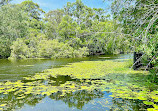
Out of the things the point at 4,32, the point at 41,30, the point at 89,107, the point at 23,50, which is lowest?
the point at 89,107

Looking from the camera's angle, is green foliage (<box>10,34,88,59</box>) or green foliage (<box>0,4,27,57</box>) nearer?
green foliage (<box>10,34,88,59</box>)

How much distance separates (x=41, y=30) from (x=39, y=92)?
3516cm

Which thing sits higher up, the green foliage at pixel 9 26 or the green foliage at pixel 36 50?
the green foliage at pixel 9 26

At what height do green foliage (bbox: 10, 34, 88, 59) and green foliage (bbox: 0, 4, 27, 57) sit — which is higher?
green foliage (bbox: 0, 4, 27, 57)

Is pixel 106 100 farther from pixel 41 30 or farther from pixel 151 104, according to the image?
pixel 41 30

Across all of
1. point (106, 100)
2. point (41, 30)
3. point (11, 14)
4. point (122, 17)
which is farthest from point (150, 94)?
→ point (41, 30)

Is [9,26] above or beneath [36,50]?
above

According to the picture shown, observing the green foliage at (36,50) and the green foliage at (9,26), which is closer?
the green foliage at (36,50)

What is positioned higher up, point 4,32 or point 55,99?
point 4,32

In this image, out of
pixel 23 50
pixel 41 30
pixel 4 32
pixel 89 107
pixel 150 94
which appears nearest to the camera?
pixel 89 107

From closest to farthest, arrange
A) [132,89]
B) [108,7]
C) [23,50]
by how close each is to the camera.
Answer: [108,7] < [132,89] < [23,50]

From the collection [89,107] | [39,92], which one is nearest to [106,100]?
[89,107]

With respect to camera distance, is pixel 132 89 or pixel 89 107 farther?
pixel 132 89

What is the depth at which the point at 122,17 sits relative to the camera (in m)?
3.81
